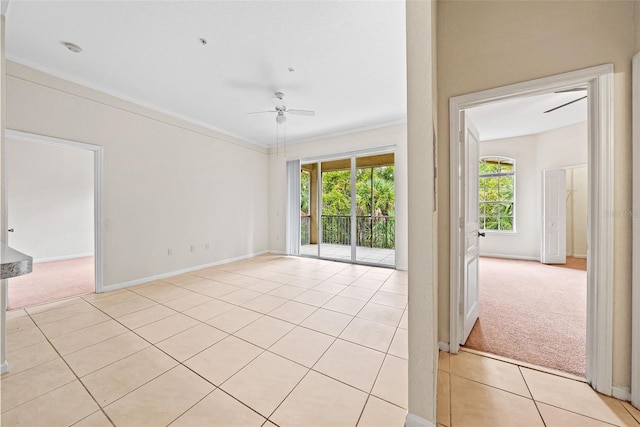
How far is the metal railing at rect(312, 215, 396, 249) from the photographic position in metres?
6.68

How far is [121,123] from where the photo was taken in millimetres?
3611

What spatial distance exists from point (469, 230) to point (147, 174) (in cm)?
457

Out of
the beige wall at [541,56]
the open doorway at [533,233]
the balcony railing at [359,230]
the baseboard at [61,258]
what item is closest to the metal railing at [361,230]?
the balcony railing at [359,230]

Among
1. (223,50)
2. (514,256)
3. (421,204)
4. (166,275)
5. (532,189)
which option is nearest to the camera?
(421,204)

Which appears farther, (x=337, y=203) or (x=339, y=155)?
(x=337, y=203)

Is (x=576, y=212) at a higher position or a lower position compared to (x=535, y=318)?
higher

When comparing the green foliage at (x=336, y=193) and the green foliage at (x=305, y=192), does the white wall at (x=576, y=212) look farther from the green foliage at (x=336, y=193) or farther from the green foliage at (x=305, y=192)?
the green foliage at (x=305, y=192)

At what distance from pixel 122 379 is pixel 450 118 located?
3.14 m

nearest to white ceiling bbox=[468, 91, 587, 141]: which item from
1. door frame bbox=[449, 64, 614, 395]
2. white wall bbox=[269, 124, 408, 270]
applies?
white wall bbox=[269, 124, 408, 270]

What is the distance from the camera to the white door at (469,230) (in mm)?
2080

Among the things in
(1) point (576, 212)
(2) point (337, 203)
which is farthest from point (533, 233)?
(2) point (337, 203)

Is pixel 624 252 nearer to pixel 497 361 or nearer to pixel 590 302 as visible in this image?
pixel 590 302

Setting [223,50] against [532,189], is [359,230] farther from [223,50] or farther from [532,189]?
[223,50]

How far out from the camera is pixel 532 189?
18.3ft
